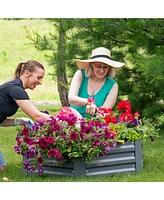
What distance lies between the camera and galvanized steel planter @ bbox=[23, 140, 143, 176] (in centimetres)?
419

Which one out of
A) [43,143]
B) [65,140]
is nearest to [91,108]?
[65,140]

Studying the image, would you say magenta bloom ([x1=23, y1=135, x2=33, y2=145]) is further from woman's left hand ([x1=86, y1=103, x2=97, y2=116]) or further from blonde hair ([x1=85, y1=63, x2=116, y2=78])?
blonde hair ([x1=85, y1=63, x2=116, y2=78])

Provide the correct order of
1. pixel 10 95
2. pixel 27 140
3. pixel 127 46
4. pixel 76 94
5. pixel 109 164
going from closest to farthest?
pixel 27 140 < pixel 109 164 < pixel 10 95 < pixel 76 94 < pixel 127 46

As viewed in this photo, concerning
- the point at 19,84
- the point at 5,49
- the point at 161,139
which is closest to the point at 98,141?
the point at 19,84

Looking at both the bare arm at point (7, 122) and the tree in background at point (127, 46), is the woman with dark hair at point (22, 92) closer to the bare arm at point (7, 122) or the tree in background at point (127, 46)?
the bare arm at point (7, 122)

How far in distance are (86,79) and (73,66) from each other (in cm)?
251

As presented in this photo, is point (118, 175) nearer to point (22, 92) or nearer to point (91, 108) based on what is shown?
point (91, 108)

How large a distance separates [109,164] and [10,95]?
100 centimetres

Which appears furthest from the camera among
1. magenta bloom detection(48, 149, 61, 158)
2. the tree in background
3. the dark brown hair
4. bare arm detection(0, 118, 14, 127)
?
the tree in background

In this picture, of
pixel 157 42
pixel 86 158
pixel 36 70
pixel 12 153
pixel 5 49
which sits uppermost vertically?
pixel 5 49

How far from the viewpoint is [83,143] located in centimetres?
409

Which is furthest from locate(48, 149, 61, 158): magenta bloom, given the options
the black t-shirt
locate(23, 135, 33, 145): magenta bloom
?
the black t-shirt

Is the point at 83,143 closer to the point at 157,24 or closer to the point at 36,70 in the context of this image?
the point at 36,70

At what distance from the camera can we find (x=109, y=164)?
4.28m
